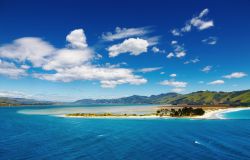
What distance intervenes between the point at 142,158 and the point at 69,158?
741 inches

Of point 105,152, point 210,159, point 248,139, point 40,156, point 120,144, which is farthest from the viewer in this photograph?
point 248,139

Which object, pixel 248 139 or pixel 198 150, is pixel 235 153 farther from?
pixel 248 139

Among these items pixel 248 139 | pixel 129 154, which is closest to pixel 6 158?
pixel 129 154

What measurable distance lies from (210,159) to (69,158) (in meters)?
35.4

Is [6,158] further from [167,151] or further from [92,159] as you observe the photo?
[167,151]

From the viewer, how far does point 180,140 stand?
90.7 meters

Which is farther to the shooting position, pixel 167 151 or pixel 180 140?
pixel 180 140

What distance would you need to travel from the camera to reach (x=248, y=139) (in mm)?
91375

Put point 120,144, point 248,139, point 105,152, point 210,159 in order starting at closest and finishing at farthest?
point 210,159
point 105,152
point 120,144
point 248,139

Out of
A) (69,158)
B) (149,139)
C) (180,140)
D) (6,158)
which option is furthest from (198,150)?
(6,158)

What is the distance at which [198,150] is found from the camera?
239 ft

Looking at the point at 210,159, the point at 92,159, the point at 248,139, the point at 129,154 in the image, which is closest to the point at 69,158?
the point at 92,159

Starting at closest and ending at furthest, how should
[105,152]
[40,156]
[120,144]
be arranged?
[40,156] < [105,152] < [120,144]

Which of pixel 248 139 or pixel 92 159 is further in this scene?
pixel 248 139
